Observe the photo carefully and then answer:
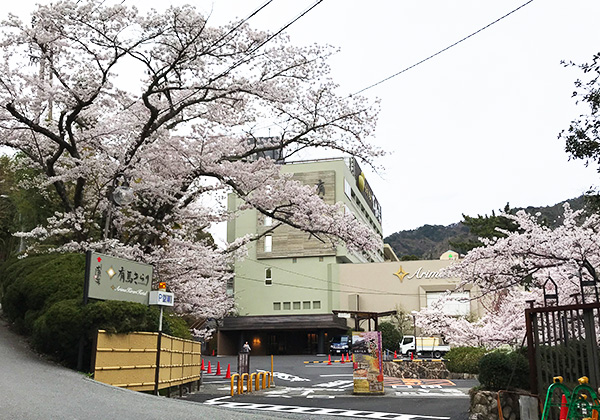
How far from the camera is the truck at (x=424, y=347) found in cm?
4281

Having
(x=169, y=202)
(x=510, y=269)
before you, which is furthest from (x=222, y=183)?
(x=510, y=269)

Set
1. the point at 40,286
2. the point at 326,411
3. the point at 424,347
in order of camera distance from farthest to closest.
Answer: the point at 424,347
the point at 40,286
the point at 326,411

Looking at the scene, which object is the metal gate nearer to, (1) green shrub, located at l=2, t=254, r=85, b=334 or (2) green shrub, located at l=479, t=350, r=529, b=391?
(2) green shrub, located at l=479, t=350, r=529, b=391

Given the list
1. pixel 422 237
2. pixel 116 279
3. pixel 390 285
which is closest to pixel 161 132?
pixel 116 279

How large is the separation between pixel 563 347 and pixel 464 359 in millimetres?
18590

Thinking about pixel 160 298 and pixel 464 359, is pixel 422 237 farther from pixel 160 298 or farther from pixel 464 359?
pixel 160 298

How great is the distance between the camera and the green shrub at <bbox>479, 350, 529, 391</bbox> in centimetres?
1166

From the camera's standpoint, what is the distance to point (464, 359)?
27.2 m

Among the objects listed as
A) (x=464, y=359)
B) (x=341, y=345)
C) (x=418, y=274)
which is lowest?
(x=464, y=359)

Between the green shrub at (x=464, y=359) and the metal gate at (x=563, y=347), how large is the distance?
16.5 metres

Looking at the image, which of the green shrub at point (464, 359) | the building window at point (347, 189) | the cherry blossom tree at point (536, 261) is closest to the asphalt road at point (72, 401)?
the cherry blossom tree at point (536, 261)

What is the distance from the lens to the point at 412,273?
5812 centimetres

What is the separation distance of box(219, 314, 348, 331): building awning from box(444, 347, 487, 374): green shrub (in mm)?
26833

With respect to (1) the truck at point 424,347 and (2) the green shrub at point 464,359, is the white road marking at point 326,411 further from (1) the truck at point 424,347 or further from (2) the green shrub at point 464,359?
(1) the truck at point 424,347
